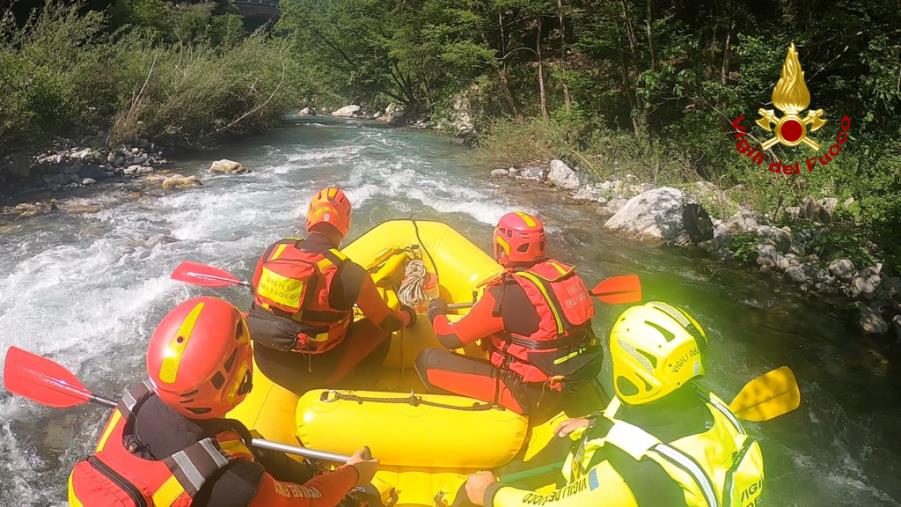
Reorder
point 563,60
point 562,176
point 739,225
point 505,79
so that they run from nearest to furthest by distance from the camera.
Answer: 1. point 739,225
2. point 562,176
3. point 563,60
4. point 505,79

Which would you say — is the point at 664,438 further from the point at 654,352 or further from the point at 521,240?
the point at 521,240

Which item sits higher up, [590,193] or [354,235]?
[354,235]

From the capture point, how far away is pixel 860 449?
11.1 feet

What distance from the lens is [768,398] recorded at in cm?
159

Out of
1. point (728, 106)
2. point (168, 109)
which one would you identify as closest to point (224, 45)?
point (168, 109)

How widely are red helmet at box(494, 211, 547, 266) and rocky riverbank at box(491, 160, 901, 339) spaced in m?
4.01

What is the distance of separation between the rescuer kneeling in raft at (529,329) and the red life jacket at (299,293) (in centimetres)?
53

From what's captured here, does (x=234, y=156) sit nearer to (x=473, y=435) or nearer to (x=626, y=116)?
(x=626, y=116)

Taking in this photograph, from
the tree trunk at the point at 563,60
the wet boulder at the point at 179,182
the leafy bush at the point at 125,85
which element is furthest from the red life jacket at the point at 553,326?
the tree trunk at the point at 563,60

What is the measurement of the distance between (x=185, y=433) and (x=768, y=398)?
1560 mm

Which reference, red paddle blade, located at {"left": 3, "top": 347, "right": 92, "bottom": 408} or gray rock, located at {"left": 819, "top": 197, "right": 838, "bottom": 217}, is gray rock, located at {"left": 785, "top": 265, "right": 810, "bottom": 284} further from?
red paddle blade, located at {"left": 3, "top": 347, "right": 92, "bottom": 408}

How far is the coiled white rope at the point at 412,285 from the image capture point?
3.14 metres

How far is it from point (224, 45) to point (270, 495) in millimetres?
13789

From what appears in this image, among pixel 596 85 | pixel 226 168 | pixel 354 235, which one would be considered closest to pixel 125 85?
pixel 226 168
